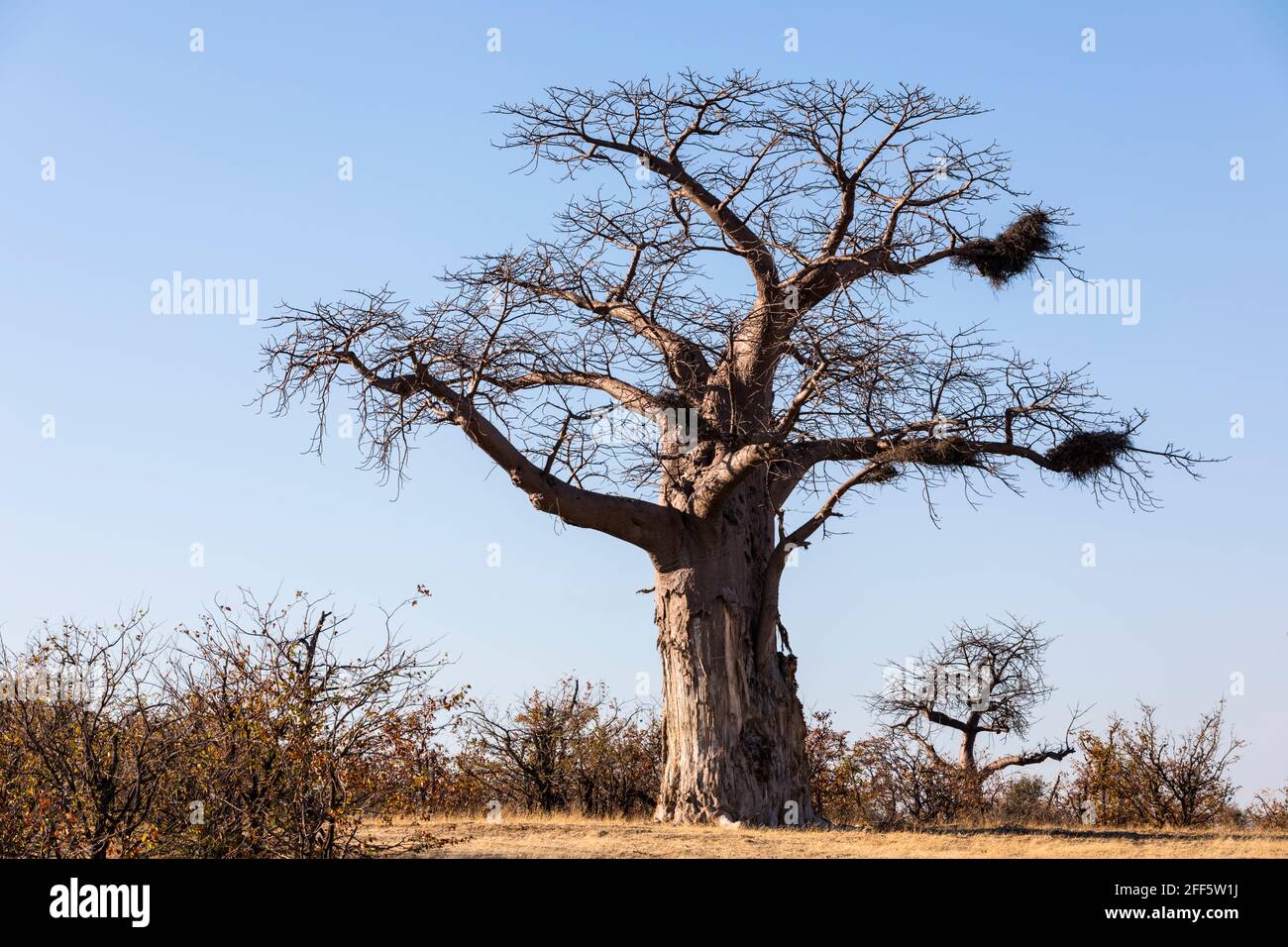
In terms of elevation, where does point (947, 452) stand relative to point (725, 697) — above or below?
above

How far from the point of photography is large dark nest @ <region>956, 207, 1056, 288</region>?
14.7 meters

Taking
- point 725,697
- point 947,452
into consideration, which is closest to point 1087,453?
point 947,452

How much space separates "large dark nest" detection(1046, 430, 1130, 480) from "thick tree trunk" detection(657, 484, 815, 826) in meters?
3.12

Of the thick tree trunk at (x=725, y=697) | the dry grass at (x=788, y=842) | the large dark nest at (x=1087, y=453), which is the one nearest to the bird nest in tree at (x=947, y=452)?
the large dark nest at (x=1087, y=453)

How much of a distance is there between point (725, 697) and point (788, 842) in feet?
7.74

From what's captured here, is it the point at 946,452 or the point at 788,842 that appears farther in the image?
the point at 946,452

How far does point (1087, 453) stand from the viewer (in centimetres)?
1333

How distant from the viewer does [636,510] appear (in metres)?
13.7

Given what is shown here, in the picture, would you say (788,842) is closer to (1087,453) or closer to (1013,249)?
(1087,453)

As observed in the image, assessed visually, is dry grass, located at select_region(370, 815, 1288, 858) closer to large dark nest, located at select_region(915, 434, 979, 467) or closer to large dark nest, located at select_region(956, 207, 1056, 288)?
large dark nest, located at select_region(915, 434, 979, 467)
